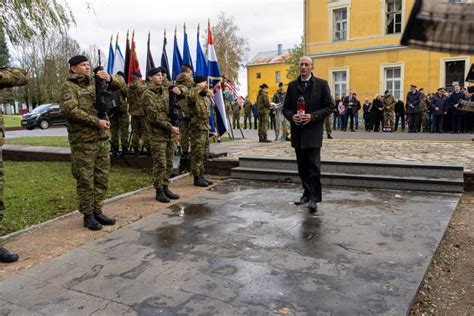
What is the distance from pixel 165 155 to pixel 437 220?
397 centimetres

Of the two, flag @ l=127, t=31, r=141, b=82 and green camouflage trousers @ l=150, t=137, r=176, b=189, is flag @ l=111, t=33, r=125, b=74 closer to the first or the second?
flag @ l=127, t=31, r=141, b=82

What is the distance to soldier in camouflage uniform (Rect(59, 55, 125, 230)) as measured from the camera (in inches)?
197

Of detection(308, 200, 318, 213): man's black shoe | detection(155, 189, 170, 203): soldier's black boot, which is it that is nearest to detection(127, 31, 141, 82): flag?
detection(155, 189, 170, 203): soldier's black boot

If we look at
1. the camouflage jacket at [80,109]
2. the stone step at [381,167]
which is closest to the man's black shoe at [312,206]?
the stone step at [381,167]

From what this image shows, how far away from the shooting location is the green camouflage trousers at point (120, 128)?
10.1 metres

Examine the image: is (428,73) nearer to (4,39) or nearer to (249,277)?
(4,39)

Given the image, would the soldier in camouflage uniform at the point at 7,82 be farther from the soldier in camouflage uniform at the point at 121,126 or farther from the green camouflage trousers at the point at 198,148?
the soldier in camouflage uniform at the point at 121,126

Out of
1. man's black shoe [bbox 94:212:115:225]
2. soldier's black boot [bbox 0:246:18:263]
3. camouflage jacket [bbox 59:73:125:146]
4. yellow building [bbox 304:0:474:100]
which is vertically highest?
yellow building [bbox 304:0:474:100]

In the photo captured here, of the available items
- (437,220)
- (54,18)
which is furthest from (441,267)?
(54,18)

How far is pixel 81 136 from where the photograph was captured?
508cm

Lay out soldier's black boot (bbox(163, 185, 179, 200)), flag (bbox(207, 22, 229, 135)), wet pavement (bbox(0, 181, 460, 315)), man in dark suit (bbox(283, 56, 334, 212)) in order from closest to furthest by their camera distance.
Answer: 1. wet pavement (bbox(0, 181, 460, 315))
2. man in dark suit (bbox(283, 56, 334, 212))
3. soldier's black boot (bbox(163, 185, 179, 200))
4. flag (bbox(207, 22, 229, 135))

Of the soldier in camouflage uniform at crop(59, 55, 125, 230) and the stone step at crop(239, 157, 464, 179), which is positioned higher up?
the soldier in camouflage uniform at crop(59, 55, 125, 230)

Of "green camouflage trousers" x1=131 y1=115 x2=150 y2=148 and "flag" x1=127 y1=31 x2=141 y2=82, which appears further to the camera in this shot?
"flag" x1=127 y1=31 x2=141 y2=82

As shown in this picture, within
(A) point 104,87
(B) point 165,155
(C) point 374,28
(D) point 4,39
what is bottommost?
(B) point 165,155
